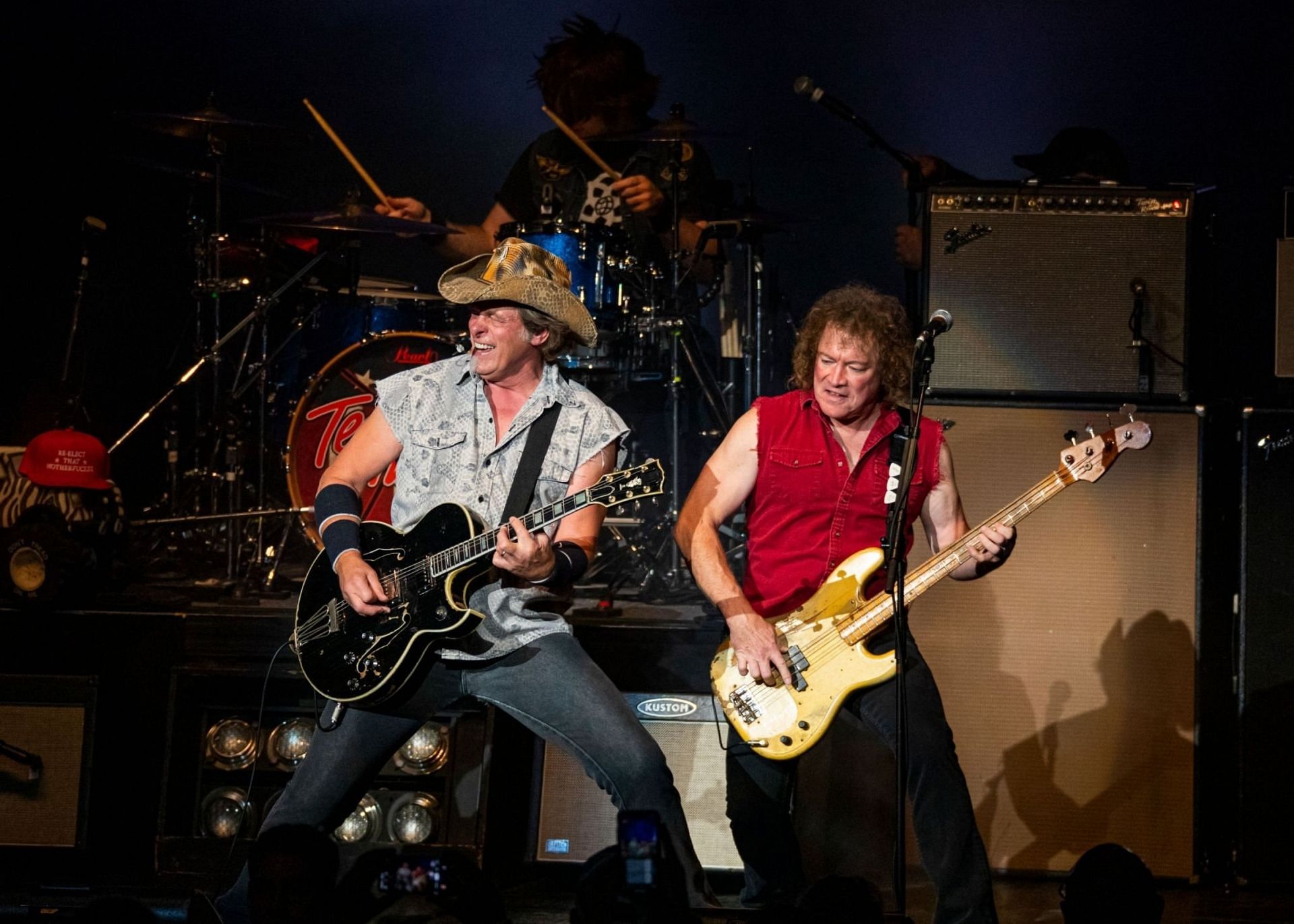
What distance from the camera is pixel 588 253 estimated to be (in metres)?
6.28

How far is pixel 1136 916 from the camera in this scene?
320 centimetres

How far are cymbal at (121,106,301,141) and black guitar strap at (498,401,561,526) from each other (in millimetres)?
3129

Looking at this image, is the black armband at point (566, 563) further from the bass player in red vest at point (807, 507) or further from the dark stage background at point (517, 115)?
the dark stage background at point (517, 115)

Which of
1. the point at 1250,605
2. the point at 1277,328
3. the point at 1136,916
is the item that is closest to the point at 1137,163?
the point at 1277,328

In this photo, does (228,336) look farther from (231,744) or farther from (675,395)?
(231,744)

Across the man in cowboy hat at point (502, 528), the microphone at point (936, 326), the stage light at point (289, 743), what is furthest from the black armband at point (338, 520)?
the microphone at point (936, 326)

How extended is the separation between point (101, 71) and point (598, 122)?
2.66 meters

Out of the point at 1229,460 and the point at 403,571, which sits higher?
the point at 1229,460

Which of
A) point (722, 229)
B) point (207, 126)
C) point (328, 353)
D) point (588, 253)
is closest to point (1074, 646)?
point (722, 229)

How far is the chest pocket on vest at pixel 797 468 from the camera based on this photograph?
4.13 meters

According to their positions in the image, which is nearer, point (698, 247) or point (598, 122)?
point (698, 247)

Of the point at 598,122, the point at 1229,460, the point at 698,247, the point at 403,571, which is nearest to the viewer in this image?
the point at 403,571

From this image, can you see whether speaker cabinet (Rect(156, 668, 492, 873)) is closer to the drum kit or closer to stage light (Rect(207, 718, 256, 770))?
stage light (Rect(207, 718, 256, 770))

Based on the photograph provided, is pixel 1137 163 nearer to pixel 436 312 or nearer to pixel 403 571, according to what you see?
pixel 436 312
